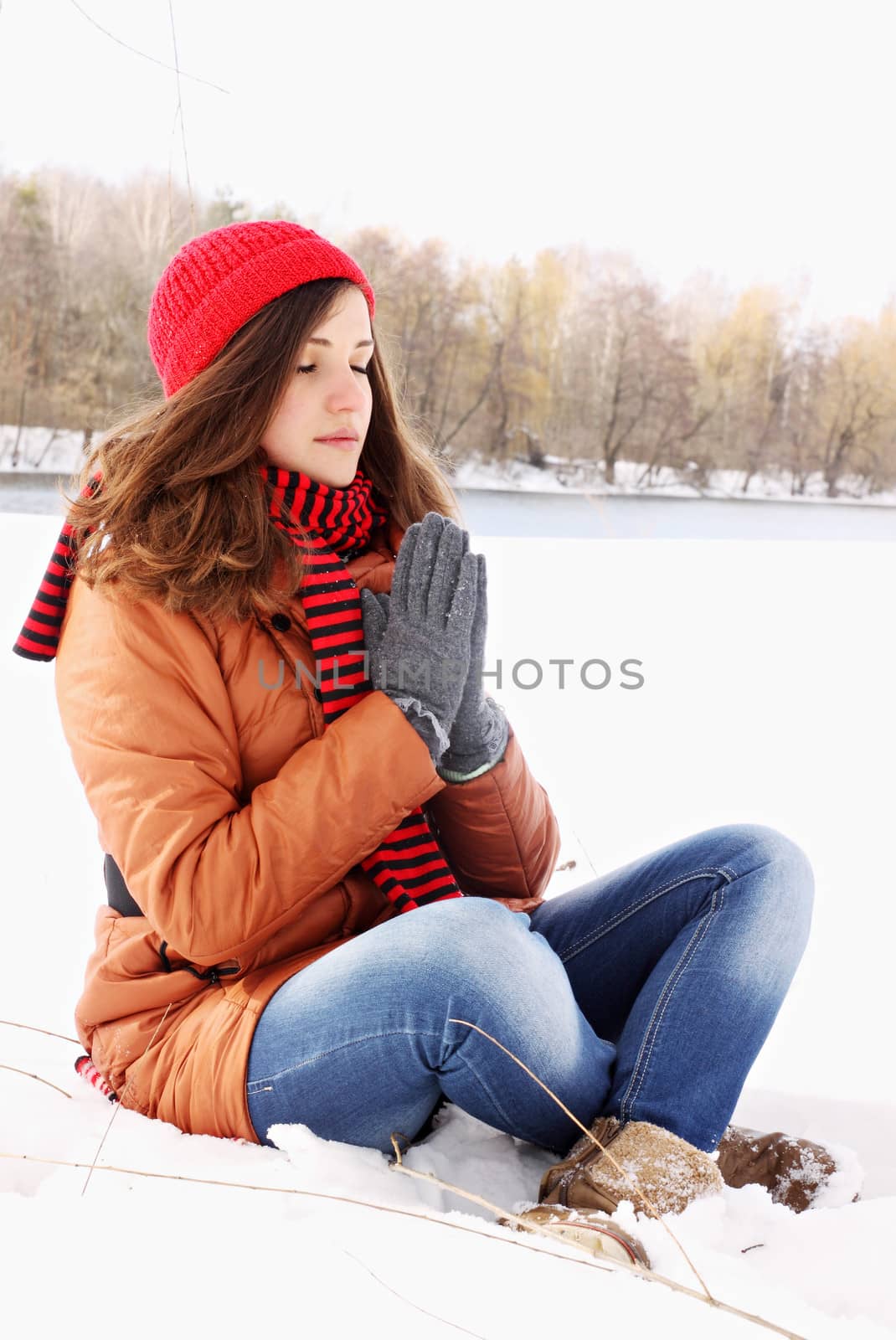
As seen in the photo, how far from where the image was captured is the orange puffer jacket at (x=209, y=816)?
0.94 m

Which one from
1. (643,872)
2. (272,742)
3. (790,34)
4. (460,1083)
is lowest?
(460,1083)

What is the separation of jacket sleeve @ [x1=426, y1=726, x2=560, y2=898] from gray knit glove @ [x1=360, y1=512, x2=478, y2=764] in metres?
0.13

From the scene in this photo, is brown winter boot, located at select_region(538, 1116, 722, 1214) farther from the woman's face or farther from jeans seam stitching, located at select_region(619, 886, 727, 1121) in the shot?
the woman's face

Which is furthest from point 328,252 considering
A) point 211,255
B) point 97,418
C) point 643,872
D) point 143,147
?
point 97,418

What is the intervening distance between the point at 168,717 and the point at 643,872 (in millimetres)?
586

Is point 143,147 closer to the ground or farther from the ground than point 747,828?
farther from the ground

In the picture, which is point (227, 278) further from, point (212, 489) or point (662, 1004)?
point (662, 1004)

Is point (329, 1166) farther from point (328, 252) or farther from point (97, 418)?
point (97, 418)

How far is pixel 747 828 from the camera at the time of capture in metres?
1.17

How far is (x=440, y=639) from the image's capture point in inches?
42.2

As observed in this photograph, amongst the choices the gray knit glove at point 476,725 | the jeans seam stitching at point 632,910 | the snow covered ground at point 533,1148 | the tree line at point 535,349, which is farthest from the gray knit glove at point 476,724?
the tree line at point 535,349

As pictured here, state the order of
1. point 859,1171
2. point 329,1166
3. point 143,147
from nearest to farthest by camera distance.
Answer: point 329,1166 < point 859,1171 < point 143,147

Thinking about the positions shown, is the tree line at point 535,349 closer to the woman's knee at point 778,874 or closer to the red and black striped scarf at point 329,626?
the red and black striped scarf at point 329,626

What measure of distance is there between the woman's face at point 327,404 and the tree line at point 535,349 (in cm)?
183
